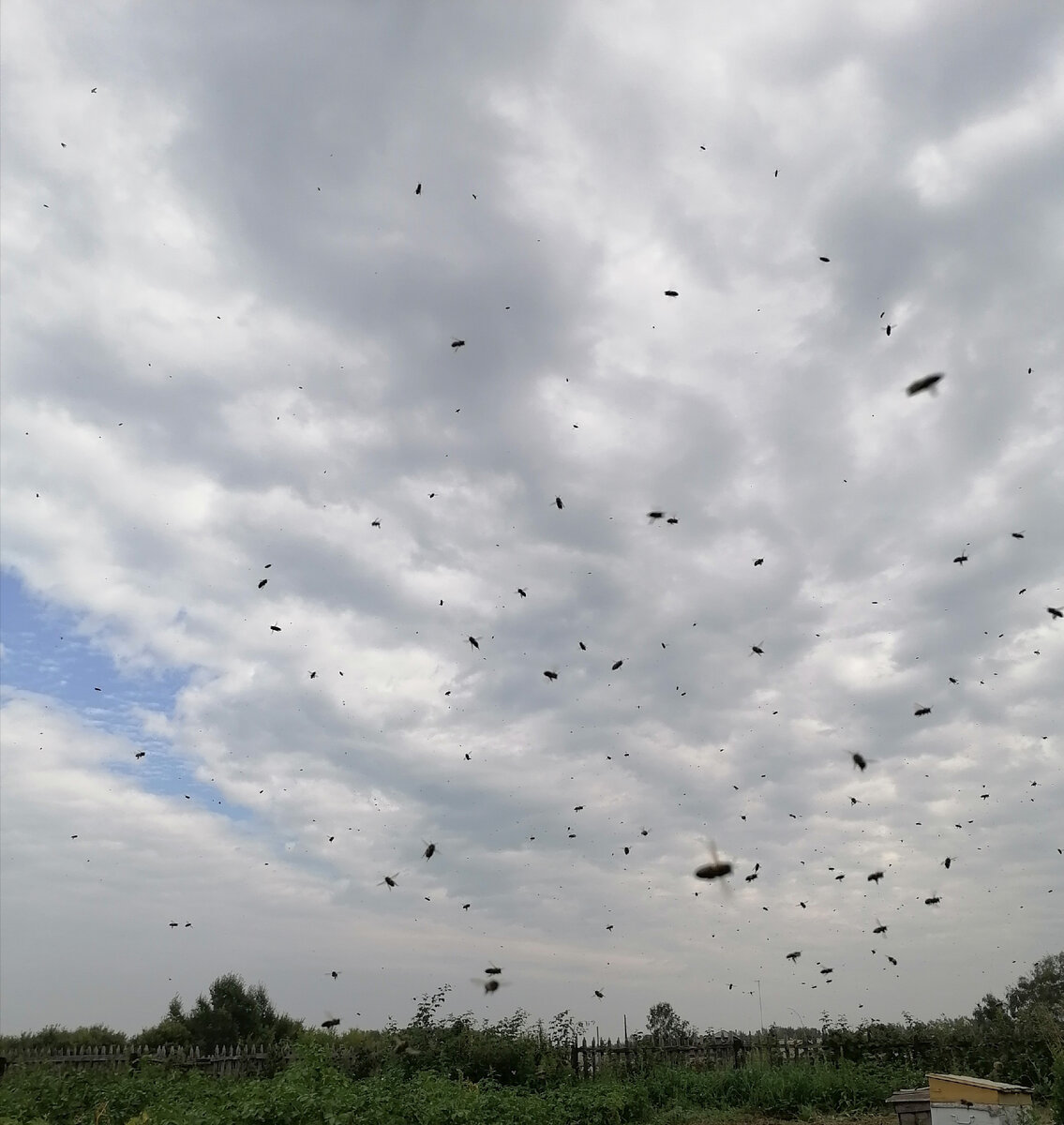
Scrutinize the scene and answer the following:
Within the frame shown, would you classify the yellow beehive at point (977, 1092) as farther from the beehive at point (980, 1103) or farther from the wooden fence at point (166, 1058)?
the wooden fence at point (166, 1058)

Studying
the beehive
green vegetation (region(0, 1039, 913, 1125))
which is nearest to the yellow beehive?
the beehive

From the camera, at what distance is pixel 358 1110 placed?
44.5ft

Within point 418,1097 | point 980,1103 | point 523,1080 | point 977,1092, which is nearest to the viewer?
point 980,1103

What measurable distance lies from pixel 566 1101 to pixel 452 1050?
571cm

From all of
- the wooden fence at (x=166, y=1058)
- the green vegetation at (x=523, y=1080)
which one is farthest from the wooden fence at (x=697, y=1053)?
the wooden fence at (x=166, y=1058)

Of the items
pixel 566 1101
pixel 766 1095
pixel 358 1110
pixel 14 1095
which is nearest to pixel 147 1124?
pixel 358 1110

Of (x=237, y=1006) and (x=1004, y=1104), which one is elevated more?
(x=237, y=1006)

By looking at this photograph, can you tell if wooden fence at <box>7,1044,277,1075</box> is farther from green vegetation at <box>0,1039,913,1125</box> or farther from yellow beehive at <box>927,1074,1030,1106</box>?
yellow beehive at <box>927,1074,1030,1106</box>

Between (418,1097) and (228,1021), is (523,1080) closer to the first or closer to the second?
(418,1097)

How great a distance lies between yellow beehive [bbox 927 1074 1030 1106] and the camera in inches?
514

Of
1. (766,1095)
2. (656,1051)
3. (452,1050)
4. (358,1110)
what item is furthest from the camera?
(656,1051)

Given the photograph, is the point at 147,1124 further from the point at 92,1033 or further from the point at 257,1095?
the point at 92,1033

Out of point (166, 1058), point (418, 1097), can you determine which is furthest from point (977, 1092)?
point (166, 1058)

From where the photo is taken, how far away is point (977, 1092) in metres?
13.5
